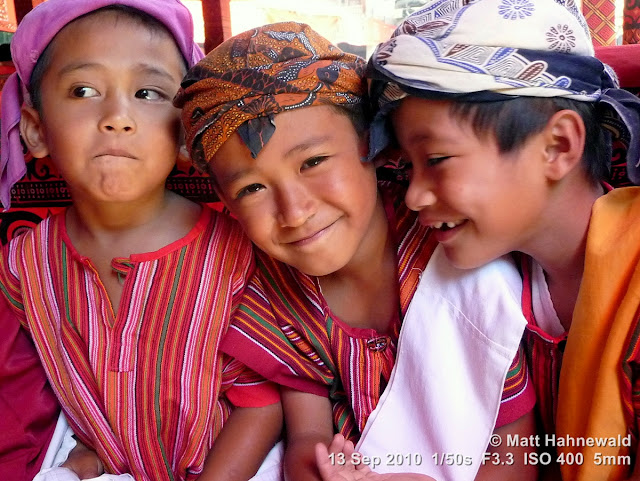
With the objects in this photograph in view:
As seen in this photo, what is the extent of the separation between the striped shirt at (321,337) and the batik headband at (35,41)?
510mm

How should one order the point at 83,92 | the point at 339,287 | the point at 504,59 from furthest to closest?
the point at 339,287 < the point at 83,92 < the point at 504,59

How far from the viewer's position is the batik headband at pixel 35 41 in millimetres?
1115

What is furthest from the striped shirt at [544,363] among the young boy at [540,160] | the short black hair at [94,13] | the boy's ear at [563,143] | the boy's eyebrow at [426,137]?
the short black hair at [94,13]

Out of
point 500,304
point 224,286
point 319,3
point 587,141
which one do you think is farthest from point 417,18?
point 319,3

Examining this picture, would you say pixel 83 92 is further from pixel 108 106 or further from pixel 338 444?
pixel 338 444

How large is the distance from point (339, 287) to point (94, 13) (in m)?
0.73

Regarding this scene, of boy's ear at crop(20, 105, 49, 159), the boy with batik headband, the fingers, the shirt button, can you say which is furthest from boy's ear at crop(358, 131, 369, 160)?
boy's ear at crop(20, 105, 49, 159)

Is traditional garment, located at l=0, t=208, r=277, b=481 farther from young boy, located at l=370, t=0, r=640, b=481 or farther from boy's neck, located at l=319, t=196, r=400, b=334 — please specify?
young boy, located at l=370, t=0, r=640, b=481

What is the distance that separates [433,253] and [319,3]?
175 inches

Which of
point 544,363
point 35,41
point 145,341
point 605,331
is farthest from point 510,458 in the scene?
point 35,41

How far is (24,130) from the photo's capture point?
121cm

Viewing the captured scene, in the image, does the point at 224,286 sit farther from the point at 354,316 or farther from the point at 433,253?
the point at 433,253

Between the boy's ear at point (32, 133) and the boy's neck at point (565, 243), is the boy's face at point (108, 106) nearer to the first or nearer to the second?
the boy's ear at point (32, 133)

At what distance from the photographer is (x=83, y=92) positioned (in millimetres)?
1114
